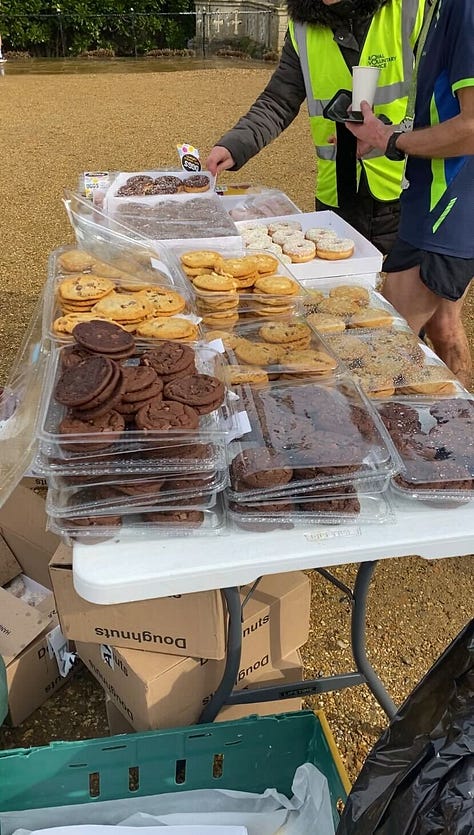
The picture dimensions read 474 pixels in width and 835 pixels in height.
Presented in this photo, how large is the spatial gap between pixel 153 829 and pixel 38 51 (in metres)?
25.6

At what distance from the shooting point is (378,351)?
1702 millimetres

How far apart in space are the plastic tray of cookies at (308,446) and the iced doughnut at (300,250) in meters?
0.91

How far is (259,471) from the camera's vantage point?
1236mm

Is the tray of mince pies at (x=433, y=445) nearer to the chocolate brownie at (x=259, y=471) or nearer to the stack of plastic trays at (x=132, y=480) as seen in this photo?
the chocolate brownie at (x=259, y=471)

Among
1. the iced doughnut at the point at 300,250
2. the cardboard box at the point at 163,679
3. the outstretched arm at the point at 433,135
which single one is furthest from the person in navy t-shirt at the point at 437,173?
the cardboard box at the point at 163,679

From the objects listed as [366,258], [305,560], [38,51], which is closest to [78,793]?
[305,560]

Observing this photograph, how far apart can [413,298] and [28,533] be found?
1.71 m

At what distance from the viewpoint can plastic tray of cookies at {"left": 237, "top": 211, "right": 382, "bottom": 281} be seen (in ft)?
7.31

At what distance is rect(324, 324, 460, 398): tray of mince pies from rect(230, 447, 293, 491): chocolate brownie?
392mm

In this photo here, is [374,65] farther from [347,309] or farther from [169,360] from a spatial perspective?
[169,360]

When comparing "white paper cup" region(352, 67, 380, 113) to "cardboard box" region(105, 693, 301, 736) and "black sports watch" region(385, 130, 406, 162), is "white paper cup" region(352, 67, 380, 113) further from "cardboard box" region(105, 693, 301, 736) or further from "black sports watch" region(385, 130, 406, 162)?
"cardboard box" region(105, 693, 301, 736)

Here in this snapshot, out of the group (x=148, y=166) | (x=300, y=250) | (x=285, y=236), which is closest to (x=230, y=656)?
(x=300, y=250)

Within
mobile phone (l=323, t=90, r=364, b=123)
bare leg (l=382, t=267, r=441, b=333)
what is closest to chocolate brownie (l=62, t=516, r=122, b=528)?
bare leg (l=382, t=267, r=441, b=333)

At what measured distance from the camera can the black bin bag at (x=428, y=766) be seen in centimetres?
84
